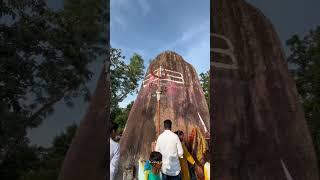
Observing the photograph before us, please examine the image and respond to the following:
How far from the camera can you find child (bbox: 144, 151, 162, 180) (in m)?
5.56

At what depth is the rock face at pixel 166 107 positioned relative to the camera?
39.9 feet

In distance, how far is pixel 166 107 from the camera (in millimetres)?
12742

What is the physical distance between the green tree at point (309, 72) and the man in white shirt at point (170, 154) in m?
1.97

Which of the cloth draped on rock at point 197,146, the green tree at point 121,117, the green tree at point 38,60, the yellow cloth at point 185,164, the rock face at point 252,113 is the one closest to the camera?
the green tree at point 38,60

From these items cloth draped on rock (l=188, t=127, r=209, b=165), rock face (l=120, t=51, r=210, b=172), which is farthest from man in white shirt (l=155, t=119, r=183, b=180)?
rock face (l=120, t=51, r=210, b=172)

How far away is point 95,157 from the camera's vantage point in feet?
18.5

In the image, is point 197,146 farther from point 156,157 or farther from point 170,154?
point 156,157

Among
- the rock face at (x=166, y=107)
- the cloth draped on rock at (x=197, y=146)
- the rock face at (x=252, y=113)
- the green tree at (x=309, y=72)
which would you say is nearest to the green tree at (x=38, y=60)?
the rock face at (x=252, y=113)

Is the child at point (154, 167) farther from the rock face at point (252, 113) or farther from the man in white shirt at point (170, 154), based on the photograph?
the rock face at point (252, 113)

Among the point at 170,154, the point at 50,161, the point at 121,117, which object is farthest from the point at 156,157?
the point at 121,117

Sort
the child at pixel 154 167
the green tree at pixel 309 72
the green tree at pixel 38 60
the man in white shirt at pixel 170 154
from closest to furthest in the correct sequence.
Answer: the green tree at pixel 38 60
the child at pixel 154 167
the man in white shirt at pixel 170 154
the green tree at pixel 309 72

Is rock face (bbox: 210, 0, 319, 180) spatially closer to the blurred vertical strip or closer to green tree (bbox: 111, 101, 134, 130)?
the blurred vertical strip

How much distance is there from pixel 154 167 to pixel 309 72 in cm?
265

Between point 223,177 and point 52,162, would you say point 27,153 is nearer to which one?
point 52,162
